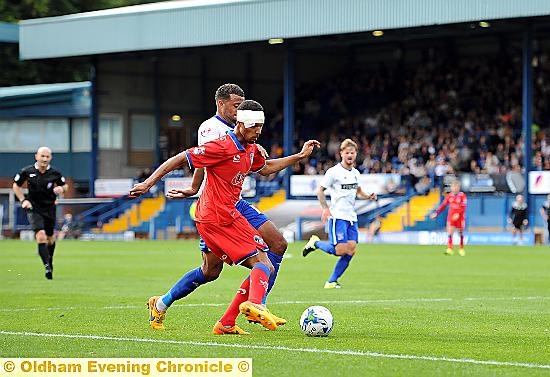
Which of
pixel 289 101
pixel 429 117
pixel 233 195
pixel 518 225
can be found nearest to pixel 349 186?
pixel 233 195

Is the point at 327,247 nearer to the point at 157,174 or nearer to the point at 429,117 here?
the point at 157,174

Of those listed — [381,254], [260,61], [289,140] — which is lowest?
[381,254]

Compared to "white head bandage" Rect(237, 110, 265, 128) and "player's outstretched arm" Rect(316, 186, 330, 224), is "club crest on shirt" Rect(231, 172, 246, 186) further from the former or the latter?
"player's outstretched arm" Rect(316, 186, 330, 224)

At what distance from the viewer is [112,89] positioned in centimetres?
5566

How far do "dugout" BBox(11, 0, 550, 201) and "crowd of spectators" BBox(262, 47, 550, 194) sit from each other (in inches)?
47.1

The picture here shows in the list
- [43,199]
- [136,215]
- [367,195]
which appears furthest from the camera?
[136,215]

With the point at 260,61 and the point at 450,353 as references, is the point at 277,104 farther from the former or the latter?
the point at 450,353

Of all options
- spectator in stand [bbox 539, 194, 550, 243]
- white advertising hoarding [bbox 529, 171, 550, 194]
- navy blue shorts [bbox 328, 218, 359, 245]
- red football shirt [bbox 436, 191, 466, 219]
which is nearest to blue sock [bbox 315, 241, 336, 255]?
navy blue shorts [bbox 328, 218, 359, 245]

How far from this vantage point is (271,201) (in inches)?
1877

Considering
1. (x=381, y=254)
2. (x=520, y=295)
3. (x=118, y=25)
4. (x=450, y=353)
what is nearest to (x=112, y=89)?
(x=118, y=25)

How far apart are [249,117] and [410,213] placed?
31042 mm

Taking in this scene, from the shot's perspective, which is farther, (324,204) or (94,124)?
(94,124)

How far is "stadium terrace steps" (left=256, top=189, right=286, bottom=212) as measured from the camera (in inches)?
1857

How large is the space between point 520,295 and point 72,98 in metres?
42.4
